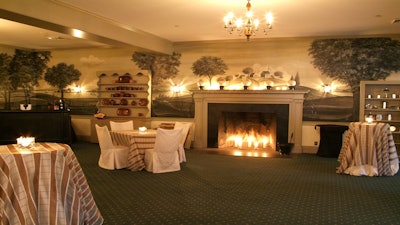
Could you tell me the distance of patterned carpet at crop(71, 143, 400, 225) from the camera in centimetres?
412

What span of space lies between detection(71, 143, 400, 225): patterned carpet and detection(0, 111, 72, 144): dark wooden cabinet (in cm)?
315

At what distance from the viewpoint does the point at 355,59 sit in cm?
858

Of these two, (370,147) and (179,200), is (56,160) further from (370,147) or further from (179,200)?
(370,147)

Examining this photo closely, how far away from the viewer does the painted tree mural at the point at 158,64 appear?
10.0 m

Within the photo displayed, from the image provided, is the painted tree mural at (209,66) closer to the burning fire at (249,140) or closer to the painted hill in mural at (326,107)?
the burning fire at (249,140)

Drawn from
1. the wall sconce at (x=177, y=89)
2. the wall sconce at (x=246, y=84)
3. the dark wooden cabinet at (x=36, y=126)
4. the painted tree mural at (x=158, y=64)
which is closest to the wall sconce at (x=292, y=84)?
the wall sconce at (x=246, y=84)

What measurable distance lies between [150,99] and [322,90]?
4.81m

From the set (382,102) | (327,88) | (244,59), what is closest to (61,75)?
(244,59)

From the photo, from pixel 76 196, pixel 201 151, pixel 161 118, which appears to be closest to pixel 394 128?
pixel 201 151

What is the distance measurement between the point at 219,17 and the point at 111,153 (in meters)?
3.40

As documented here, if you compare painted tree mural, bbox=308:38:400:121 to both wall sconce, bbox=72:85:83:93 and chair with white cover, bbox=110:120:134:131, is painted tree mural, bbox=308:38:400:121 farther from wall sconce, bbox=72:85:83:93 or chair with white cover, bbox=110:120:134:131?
wall sconce, bbox=72:85:83:93

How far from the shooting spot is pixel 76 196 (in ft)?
11.9

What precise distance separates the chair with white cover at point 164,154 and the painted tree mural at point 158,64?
12.7 feet

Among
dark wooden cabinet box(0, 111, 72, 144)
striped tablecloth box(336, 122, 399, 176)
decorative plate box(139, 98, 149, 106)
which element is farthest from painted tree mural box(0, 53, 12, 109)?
striped tablecloth box(336, 122, 399, 176)
